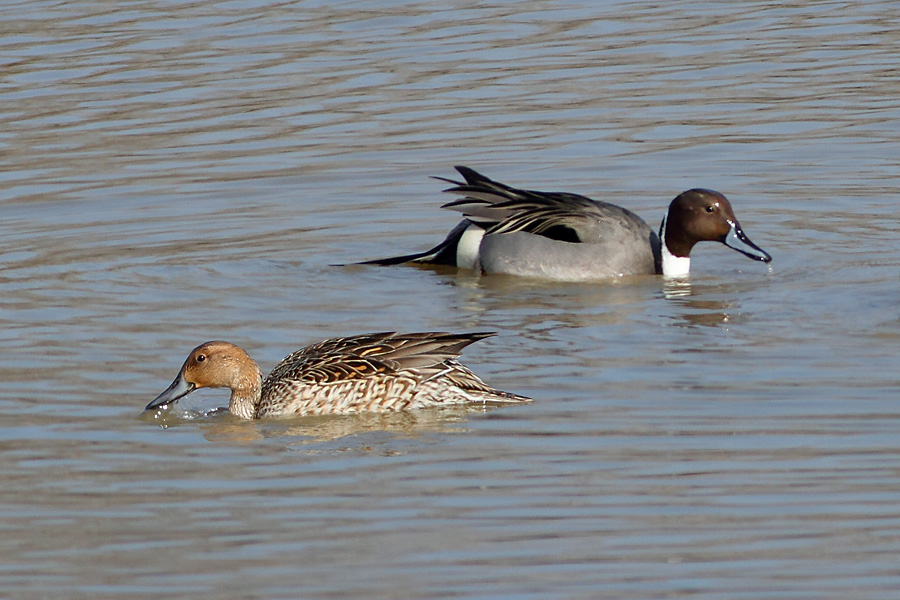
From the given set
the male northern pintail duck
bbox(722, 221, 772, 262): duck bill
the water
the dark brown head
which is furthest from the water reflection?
the dark brown head

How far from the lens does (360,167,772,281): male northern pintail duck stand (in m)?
11.5

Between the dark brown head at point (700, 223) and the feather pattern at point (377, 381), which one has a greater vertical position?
the dark brown head at point (700, 223)

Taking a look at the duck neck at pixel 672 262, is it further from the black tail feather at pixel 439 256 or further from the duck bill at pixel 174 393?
the duck bill at pixel 174 393

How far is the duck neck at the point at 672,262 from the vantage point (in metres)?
11.5

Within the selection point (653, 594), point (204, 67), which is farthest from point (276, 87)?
point (653, 594)

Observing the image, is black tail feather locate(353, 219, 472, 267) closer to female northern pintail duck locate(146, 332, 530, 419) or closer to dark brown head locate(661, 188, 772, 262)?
dark brown head locate(661, 188, 772, 262)

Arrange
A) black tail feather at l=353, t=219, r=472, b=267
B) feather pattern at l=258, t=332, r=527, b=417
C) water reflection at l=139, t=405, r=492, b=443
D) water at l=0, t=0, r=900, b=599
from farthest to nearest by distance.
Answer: black tail feather at l=353, t=219, r=472, b=267
feather pattern at l=258, t=332, r=527, b=417
water reflection at l=139, t=405, r=492, b=443
water at l=0, t=0, r=900, b=599

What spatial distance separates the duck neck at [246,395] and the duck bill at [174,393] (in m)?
0.22

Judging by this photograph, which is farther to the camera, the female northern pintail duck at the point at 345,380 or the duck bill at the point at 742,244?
the duck bill at the point at 742,244

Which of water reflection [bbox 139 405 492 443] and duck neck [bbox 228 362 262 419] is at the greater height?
duck neck [bbox 228 362 262 419]

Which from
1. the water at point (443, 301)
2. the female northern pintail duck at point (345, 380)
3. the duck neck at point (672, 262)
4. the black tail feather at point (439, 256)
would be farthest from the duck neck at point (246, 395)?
the duck neck at point (672, 262)

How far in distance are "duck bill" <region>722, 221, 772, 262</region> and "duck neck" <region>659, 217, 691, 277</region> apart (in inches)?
11.9

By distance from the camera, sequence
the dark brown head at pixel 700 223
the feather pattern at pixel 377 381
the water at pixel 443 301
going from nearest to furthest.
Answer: the water at pixel 443 301 → the feather pattern at pixel 377 381 → the dark brown head at pixel 700 223

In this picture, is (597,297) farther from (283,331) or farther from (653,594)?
(653,594)
